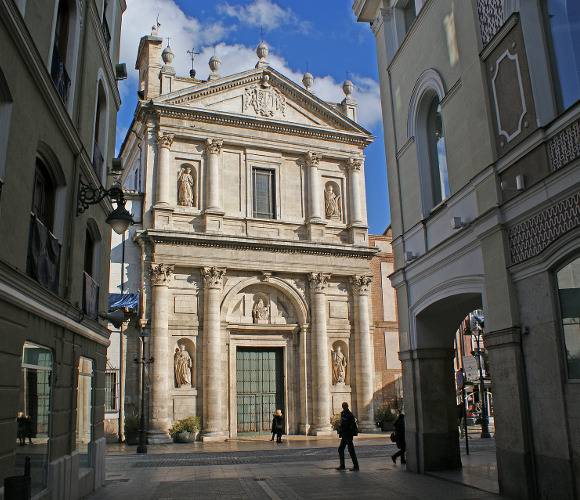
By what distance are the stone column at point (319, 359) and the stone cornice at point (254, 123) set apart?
24.5 feet

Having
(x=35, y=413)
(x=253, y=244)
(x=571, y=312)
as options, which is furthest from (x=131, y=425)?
(x=571, y=312)

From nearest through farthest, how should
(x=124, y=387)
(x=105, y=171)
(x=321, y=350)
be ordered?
(x=105, y=171), (x=124, y=387), (x=321, y=350)

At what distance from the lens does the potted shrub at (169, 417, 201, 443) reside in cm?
2508

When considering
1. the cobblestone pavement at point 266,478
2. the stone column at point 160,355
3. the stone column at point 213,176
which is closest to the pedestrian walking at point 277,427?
the cobblestone pavement at point 266,478

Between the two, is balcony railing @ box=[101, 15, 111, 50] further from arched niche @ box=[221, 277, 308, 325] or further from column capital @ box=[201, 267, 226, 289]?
arched niche @ box=[221, 277, 308, 325]

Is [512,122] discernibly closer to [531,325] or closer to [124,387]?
[531,325]

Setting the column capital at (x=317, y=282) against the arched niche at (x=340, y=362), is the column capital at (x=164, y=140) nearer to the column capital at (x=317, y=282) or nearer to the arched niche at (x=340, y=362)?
the column capital at (x=317, y=282)

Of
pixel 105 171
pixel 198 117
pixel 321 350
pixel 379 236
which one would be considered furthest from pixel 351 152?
pixel 105 171

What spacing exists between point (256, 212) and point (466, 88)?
19.0m

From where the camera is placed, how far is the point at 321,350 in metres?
28.5

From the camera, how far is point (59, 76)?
10.4m

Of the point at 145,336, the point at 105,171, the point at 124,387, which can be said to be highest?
the point at 105,171

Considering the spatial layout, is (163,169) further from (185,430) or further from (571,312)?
(571,312)

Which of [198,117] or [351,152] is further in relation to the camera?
[351,152]
